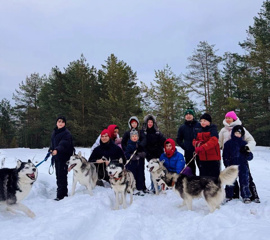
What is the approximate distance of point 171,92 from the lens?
788 inches

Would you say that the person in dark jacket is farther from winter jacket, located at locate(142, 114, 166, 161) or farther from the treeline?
the treeline

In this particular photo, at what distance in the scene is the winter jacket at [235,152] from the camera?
4977mm

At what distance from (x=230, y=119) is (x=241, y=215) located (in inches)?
90.0

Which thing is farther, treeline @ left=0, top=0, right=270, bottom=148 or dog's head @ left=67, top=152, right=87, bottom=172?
treeline @ left=0, top=0, right=270, bottom=148

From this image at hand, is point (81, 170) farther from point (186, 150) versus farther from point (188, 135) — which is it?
point (188, 135)

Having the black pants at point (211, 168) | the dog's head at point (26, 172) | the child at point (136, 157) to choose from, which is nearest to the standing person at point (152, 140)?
the child at point (136, 157)

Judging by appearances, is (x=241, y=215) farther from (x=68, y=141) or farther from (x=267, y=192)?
(x=68, y=141)

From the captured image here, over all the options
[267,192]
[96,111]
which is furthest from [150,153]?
[96,111]

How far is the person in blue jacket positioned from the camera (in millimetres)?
5996

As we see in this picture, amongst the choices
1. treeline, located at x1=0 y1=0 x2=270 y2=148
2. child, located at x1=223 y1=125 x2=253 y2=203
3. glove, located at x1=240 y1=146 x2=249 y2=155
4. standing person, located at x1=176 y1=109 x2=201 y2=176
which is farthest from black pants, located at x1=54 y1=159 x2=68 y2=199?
treeline, located at x1=0 y1=0 x2=270 y2=148

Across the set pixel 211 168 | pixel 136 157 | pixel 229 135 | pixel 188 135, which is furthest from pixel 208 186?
pixel 136 157

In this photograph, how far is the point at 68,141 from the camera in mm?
5582

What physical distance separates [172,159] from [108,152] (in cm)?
183

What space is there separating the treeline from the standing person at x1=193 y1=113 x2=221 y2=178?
1478cm
